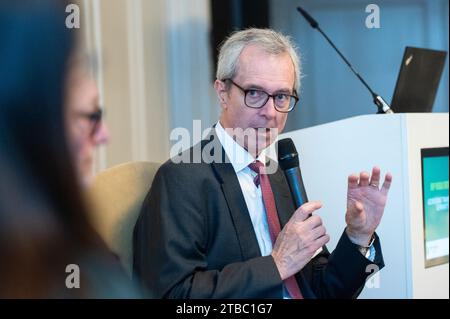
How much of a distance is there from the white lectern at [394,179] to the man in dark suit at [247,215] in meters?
0.16

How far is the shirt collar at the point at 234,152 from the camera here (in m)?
1.24

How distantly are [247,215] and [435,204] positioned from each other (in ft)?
1.81

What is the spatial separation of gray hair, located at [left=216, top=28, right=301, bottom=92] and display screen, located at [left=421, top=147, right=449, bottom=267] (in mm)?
435

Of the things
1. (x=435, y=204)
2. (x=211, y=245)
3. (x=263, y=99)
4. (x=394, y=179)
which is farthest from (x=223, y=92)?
(x=435, y=204)

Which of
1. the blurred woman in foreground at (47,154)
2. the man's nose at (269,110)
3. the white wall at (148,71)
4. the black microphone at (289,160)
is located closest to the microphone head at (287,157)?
the black microphone at (289,160)

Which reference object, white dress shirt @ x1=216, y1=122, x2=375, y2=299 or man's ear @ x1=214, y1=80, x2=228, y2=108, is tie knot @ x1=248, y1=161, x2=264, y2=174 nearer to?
white dress shirt @ x1=216, y1=122, x2=375, y2=299

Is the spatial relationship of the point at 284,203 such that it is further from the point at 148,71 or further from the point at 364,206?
the point at 148,71

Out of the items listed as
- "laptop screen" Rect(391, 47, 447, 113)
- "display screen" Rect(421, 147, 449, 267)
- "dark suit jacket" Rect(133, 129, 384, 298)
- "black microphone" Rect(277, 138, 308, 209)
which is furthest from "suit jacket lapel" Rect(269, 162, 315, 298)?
"laptop screen" Rect(391, 47, 447, 113)

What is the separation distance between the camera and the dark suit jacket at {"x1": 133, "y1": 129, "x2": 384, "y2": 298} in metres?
1.13
